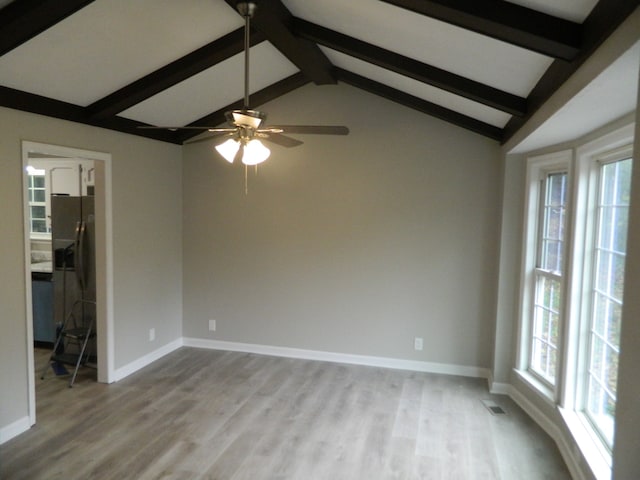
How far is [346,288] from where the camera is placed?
16.0 feet

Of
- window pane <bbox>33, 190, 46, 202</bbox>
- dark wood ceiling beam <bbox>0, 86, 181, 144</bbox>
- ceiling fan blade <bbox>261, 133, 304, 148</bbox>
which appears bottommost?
window pane <bbox>33, 190, 46, 202</bbox>

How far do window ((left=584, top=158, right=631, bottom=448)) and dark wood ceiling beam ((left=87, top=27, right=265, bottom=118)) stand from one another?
103 inches

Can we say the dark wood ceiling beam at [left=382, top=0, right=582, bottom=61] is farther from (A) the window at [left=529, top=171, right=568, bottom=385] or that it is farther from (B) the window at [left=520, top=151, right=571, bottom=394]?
(A) the window at [left=529, top=171, right=568, bottom=385]

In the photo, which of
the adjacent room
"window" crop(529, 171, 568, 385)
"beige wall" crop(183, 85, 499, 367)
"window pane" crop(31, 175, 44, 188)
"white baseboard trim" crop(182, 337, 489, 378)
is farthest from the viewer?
"window pane" crop(31, 175, 44, 188)

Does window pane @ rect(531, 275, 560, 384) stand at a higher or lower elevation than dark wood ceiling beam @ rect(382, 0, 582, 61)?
lower

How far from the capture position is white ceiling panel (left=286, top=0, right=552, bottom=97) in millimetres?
2348

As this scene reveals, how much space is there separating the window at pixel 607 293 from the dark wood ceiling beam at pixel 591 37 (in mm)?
750

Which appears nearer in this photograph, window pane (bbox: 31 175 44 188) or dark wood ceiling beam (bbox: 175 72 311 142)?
dark wood ceiling beam (bbox: 175 72 311 142)

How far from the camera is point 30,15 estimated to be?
233 centimetres

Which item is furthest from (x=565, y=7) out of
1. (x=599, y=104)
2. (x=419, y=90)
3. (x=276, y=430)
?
(x=276, y=430)

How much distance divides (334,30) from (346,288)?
266cm

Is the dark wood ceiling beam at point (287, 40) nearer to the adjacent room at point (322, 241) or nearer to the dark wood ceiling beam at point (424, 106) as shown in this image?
the adjacent room at point (322, 241)

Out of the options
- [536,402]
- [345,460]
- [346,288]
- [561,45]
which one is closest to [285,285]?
[346,288]

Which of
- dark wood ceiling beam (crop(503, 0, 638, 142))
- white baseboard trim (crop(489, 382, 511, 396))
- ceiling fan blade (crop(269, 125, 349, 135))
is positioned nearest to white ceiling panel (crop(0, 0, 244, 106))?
ceiling fan blade (crop(269, 125, 349, 135))
